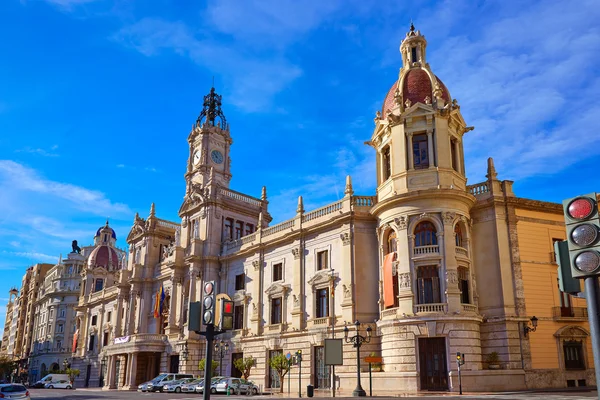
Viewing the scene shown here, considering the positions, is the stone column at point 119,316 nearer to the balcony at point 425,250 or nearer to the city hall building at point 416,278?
the city hall building at point 416,278

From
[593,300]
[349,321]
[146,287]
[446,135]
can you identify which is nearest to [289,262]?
[349,321]

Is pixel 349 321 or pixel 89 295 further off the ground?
pixel 89 295

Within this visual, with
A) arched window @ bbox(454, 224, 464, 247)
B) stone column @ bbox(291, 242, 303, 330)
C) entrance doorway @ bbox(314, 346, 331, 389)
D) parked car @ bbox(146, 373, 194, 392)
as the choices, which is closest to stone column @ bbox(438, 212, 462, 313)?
arched window @ bbox(454, 224, 464, 247)

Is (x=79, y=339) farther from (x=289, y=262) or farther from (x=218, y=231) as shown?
(x=289, y=262)

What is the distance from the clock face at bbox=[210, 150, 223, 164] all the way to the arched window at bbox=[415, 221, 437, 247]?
31469mm

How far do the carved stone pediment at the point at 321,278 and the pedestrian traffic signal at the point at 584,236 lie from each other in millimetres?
37356

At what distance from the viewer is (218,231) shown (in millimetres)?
56625

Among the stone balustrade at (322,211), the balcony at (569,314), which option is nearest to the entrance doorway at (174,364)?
the stone balustrade at (322,211)

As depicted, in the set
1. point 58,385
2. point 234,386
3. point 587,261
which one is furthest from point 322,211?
point 58,385

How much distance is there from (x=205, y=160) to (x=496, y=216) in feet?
112

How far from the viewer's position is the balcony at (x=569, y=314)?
35469 mm

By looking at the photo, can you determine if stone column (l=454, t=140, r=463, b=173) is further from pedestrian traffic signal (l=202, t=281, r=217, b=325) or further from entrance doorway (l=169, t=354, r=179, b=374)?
entrance doorway (l=169, t=354, r=179, b=374)

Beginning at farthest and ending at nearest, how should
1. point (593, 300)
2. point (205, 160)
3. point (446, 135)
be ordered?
point (205, 160) < point (446, 135) < point (593, 300)

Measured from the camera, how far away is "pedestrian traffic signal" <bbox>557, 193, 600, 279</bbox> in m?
5.33
